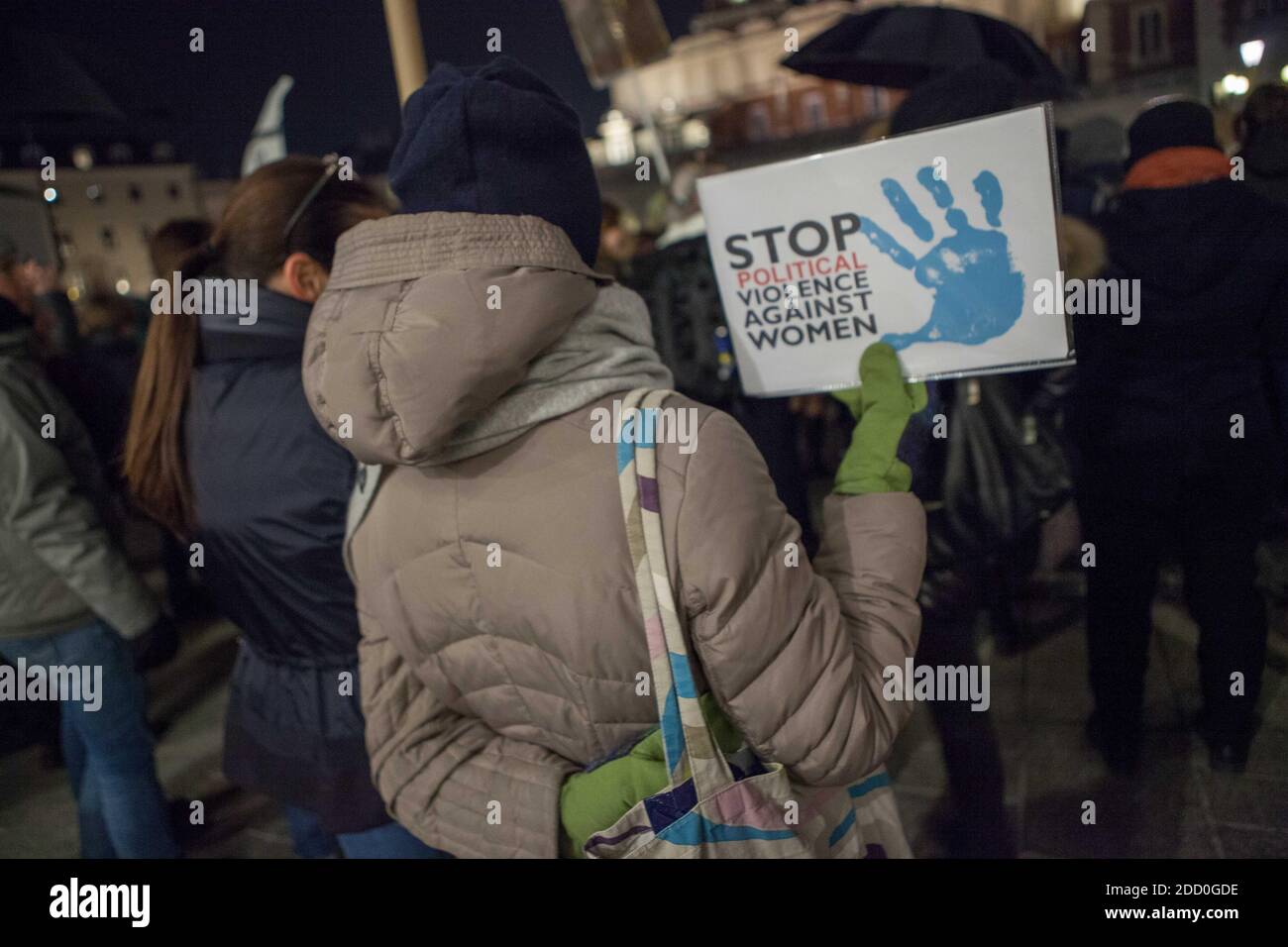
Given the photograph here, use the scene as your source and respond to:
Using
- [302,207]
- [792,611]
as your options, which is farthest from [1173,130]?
[302,207]

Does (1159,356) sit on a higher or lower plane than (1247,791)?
higher

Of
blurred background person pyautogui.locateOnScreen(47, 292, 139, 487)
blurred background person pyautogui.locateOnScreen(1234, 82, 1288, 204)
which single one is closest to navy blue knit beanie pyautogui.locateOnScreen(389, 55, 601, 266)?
blurred background person pyautogui.locateOnScreen(1234, 82, 1288, 204)

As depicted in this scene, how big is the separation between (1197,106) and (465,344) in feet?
4.83

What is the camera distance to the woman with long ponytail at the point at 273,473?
1.80 meters

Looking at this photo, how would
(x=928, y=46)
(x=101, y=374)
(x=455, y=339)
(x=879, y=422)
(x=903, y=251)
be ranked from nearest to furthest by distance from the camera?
1. (x=455, y=339)
2. (x=879, y=422)
3. (x=903, y=251)
4. (x=928, y=46)
5. (x=101, y=374)

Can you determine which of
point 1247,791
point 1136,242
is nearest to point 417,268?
point 1136,242

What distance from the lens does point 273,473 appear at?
179 cm

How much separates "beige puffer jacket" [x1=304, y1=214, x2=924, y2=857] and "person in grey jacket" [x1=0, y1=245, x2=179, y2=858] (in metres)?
1.27

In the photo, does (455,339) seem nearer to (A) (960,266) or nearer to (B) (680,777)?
(B) (680,777)

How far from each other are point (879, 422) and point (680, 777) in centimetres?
67

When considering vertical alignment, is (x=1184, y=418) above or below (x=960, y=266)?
below

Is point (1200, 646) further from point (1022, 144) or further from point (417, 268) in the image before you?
point (417, 268)

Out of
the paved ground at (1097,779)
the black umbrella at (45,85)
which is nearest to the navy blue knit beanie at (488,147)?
the paved ground at (1097,779)
